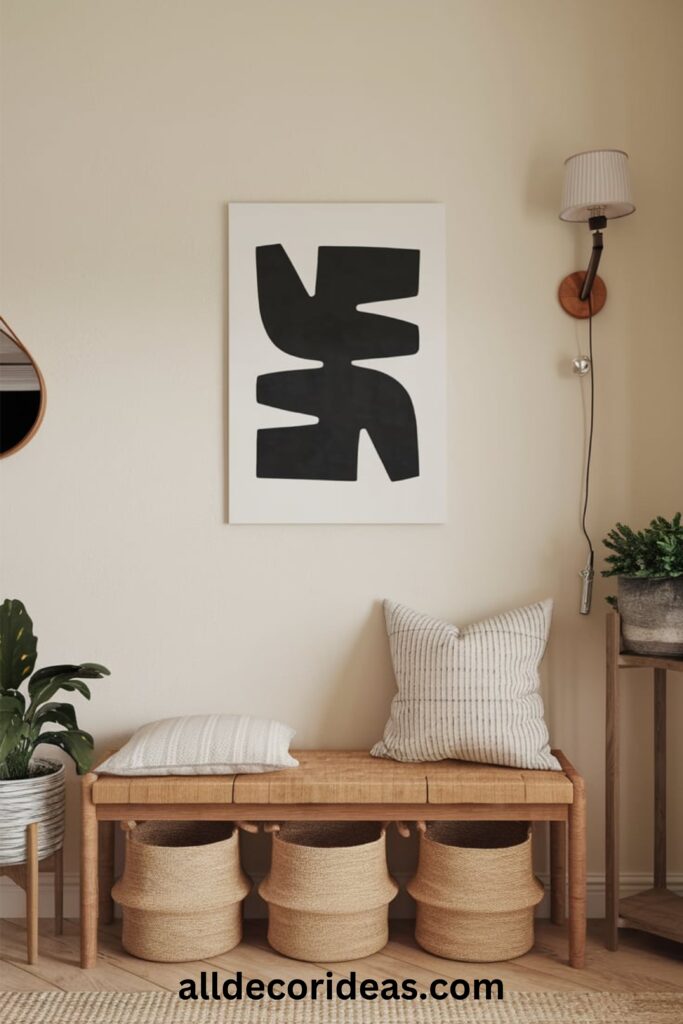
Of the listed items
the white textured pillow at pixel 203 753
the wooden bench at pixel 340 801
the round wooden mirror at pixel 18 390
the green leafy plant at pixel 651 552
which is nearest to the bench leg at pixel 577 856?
the wooden bench at pixel 340 801

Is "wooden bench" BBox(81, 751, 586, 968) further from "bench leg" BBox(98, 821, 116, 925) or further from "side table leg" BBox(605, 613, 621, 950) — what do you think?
"bench leg" BBox(98, 821, 116, 925)

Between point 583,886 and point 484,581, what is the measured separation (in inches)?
34.6

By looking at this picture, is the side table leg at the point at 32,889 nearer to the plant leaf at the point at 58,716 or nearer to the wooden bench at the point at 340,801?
the wooden bench at the point at 340,801

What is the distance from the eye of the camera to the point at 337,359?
2.87m

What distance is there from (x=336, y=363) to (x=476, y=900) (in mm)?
1531

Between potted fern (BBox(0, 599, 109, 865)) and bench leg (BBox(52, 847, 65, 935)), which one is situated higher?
potted fern (BBox(0, 599, 109, 865))

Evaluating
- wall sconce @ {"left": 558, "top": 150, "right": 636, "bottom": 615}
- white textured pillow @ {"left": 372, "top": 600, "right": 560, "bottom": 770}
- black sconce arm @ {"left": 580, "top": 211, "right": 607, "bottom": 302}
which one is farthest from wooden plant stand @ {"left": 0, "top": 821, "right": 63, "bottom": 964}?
black sconce arm @ {"left": 580, "top": 211, "right": 607, "bottom": 302}

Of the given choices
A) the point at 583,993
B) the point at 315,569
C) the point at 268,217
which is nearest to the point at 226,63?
the point at 268,217

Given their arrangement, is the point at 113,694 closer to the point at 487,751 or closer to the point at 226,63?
the point at 487,751

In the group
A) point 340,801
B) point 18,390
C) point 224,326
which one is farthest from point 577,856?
point 18,390

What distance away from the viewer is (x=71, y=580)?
9.50ft

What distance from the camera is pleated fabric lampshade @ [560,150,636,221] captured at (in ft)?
8.75

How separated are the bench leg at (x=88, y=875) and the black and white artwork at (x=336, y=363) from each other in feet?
2.90

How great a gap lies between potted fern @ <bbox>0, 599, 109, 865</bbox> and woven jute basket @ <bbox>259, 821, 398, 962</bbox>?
1.96 ft
